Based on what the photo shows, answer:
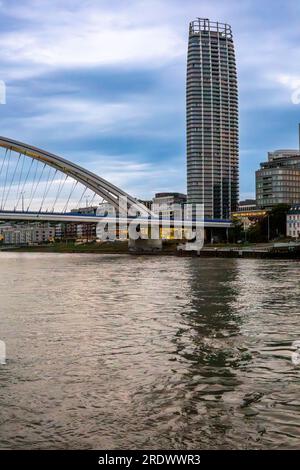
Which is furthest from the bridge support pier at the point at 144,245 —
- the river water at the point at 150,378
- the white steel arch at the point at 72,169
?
the river water at the point at 150,378

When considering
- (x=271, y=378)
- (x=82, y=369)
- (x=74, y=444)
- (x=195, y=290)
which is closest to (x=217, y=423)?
(x=74, y=444)

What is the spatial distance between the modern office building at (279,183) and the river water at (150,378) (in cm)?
14708

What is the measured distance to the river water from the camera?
791 centimetres

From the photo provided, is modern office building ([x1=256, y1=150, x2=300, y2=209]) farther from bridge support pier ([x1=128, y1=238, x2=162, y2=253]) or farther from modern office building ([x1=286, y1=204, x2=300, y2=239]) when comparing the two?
bridge support pier ([x1=128, y1=238, x2=162, y2=253])

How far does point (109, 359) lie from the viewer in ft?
40.9

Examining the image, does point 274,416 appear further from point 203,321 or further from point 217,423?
point 203,321

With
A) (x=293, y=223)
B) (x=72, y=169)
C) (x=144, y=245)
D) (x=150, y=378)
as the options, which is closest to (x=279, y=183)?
(x=293, y=223)

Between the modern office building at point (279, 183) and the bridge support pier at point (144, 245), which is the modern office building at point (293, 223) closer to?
the bridge support pier at point (144, 245)

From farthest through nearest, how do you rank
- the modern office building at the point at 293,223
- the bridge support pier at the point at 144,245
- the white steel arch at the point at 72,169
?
the modern office building at the point at 293,223, the bridge support pier at the point at 144,245, the white steel arch at the point at 72,169

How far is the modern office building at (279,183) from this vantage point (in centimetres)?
16425

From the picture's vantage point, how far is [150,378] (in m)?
10.8

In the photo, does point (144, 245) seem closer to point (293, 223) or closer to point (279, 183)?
point (293, 223)

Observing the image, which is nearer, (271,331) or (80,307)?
(271,331)
